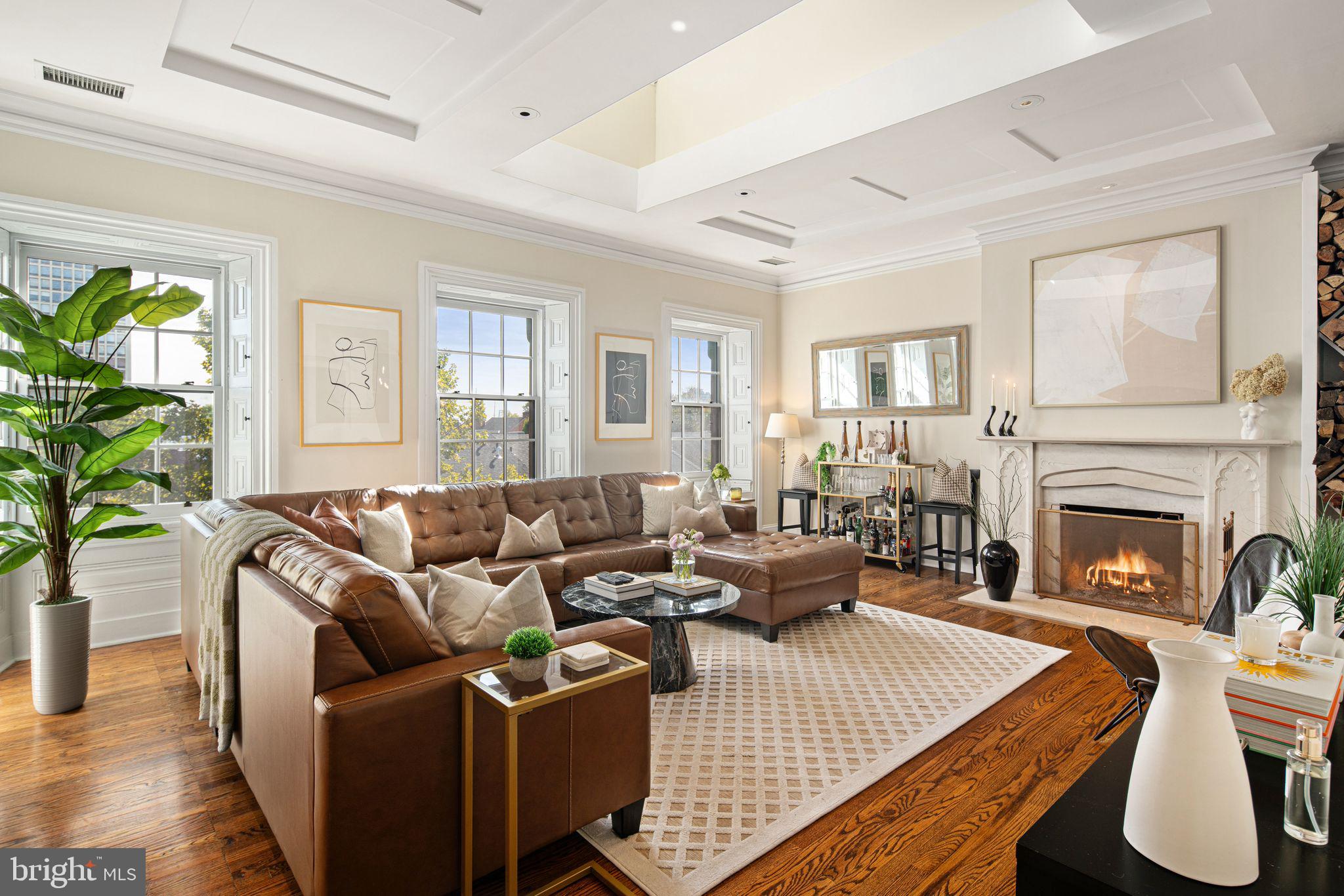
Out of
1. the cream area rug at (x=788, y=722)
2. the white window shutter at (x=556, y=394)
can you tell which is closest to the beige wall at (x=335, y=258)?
the white window shutter at (x=556, y=394)

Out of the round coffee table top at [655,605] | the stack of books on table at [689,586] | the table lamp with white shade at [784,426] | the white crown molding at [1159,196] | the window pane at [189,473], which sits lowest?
the round coffee table top at [655,605]

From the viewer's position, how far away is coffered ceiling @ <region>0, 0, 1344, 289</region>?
271 cm

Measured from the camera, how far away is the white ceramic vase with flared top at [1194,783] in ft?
2.62

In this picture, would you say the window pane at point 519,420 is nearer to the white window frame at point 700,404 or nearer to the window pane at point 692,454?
the white window frame at point 700,404

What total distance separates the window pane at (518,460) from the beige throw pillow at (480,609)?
133 inches

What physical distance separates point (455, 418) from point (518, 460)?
0.65m

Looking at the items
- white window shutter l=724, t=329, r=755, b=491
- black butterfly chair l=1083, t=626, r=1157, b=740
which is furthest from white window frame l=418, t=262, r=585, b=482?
black butterfly chair l=1083, t=626, r=1157, b=740

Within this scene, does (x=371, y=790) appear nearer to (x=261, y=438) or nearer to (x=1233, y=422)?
(x=261, y=438)

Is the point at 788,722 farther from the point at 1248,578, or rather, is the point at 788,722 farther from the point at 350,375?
the point at 350,375

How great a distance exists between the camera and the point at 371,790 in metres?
1.60

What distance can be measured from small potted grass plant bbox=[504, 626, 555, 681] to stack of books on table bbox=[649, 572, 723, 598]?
5.30ft

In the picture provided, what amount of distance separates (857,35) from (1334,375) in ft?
10.6

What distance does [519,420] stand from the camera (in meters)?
5.50

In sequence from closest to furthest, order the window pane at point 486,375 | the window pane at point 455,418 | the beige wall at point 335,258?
the beige wall at point 335,258 → the window pane at point 455,418 → the window pane at point 486,375
